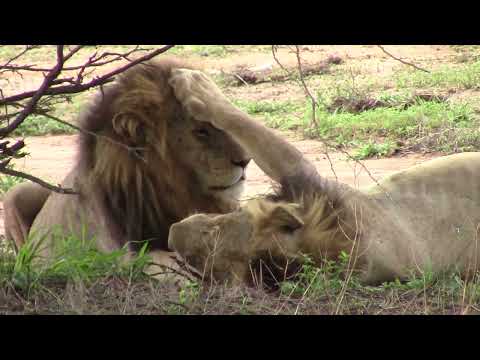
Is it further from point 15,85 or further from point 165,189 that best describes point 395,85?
point 165,189

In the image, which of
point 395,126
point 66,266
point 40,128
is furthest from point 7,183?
point 66,266

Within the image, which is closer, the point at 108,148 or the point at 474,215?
the point at 474,215

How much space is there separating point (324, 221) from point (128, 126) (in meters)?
1.13

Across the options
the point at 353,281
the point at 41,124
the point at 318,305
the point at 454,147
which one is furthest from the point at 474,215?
the point at 41,124

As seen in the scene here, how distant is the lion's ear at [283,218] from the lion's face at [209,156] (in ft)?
2.22

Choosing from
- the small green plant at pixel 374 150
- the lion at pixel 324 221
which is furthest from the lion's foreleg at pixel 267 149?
the small green plant at pixel 374 150

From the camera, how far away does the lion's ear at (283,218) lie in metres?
3.66

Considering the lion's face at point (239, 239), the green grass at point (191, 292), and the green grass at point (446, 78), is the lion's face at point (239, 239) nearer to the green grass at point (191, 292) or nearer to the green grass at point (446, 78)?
the green grass at point (191, 292)

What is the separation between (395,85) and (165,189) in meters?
5.82

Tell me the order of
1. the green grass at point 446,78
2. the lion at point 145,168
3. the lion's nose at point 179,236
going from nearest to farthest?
the lion's nose at point 179,236 < the lion at point 145,168 < the green grass at point 446,78

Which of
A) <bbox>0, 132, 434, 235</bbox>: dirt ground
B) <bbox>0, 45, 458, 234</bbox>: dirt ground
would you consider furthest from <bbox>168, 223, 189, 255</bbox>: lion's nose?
<bbox>0, 132, 434, 235</bbox>: dirt ground

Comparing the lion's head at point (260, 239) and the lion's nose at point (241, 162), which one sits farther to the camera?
the lion's nose at point (241, 162)

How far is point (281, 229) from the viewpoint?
12.1 feet

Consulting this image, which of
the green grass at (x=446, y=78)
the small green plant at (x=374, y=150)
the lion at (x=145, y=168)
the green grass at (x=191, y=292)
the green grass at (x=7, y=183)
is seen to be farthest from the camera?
the green grass at (x=446, y=78)
